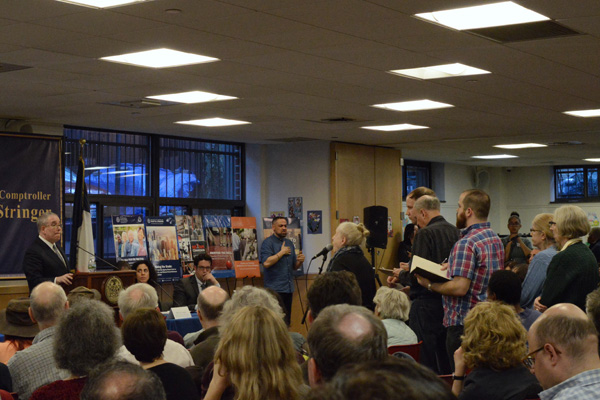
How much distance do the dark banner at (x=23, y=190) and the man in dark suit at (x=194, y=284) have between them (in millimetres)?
1896

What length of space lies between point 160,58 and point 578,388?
471cm

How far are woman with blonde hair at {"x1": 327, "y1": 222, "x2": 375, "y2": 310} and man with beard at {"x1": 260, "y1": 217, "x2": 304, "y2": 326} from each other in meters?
3.84

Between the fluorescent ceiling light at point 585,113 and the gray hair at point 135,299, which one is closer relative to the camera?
the gray hair at point 135,299

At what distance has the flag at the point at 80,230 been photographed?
919 centimetres

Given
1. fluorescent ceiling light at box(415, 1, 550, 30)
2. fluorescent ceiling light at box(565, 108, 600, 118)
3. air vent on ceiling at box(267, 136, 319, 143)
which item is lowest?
air vent on ceiling at box(267, 136, 319, 143)

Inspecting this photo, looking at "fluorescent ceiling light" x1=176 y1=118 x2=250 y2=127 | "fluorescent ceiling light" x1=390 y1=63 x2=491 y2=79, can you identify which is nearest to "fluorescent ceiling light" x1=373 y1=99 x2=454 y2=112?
"fluorescent ceiling light" x1=390 y1=63 x2=491 y2=79

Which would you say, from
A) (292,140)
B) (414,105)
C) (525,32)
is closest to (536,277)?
(525,32)

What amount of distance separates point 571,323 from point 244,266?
30.6 feet

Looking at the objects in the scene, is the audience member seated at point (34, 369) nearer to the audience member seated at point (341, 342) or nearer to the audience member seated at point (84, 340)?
the audience member seated at point (84, 340)

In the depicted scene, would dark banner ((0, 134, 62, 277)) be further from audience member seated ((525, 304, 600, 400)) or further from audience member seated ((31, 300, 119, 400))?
audience member seated ((525, 304, 600, 400))

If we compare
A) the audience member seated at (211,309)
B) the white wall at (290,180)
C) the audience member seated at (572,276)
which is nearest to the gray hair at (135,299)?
the audience member seated at (211,309)

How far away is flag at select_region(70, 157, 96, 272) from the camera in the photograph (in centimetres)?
919

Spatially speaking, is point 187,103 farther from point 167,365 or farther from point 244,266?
point 167,365

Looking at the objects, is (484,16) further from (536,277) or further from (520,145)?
(520,145)
